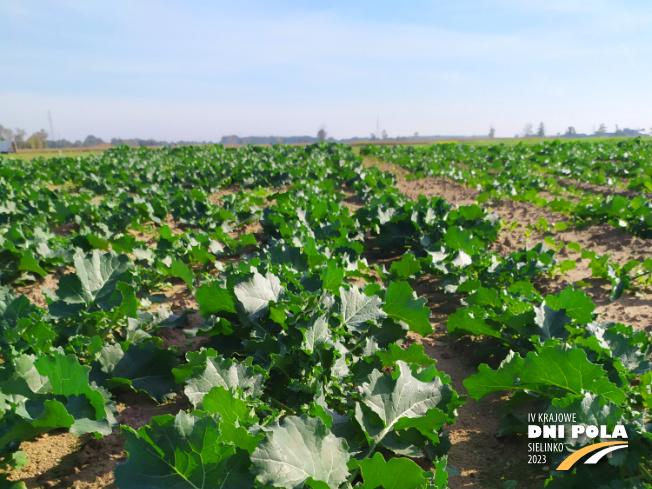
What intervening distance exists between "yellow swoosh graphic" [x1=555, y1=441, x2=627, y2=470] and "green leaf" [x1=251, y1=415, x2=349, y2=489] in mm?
1068

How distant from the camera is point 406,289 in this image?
3252mm

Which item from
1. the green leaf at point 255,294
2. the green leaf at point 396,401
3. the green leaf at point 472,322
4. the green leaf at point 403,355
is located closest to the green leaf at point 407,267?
the green leaf at point 472,322

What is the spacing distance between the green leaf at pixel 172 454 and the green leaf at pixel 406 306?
1.90 m

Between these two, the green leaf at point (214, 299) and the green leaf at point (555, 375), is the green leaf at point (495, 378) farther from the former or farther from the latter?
the green leaf at point (214, 299)

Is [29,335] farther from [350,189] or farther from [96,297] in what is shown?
[350,189]

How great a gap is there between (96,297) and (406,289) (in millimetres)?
2339

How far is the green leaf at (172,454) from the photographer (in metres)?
1.61

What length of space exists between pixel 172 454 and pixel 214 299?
1490 mm

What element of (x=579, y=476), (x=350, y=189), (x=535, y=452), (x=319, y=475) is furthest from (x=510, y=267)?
(x=350, y=189)

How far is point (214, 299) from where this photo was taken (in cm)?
304

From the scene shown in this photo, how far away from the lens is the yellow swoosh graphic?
201 cm

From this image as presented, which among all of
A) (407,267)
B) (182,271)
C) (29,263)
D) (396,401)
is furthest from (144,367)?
(407,267)

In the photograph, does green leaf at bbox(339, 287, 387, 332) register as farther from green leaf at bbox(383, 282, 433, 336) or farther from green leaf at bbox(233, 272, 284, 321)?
green leaf at bbox(233, 272, 284, 321)

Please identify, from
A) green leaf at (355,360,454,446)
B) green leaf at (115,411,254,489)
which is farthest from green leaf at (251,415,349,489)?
green leaf at (355,360,454,446)
